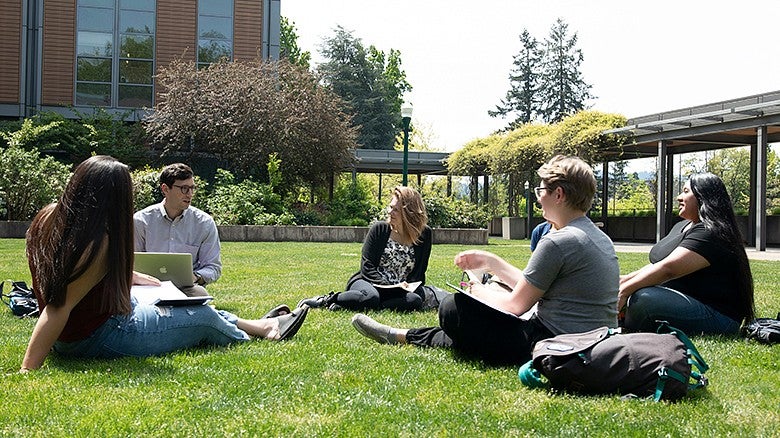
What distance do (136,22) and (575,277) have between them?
28.3 meters

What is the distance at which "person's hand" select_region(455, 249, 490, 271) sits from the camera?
4996 mm

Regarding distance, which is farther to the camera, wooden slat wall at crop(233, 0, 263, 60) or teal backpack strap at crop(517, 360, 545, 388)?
wooden slat wall at crop(233, 0, 263, 60)

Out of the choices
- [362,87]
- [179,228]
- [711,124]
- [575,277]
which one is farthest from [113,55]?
[362,87]

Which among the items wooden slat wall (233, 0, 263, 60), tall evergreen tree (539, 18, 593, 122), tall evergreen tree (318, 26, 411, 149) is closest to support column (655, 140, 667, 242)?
wooden slat wall (233, 0, 263, 60)

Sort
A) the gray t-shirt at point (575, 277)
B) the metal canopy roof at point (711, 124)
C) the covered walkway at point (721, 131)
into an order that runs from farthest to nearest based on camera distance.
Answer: the covered walkway at point (721, 131) → the metal canopy roof at point (711, 124) → the gray t-shirt at point (575, 277)

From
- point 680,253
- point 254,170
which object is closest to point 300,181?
point 254,170

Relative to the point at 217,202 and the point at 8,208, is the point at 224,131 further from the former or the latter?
the point at 8,208

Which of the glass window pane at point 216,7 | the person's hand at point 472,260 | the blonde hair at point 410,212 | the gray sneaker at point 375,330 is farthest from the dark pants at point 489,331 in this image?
the glass window pane at point 216,7

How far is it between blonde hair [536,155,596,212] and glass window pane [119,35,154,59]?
27.5 metres

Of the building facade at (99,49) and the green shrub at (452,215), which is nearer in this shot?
the green shrub at (452,215)

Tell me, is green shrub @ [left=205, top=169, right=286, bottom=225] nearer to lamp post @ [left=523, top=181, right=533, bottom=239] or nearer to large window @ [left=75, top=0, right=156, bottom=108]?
large window @ [left=75, top=0, right=156, bottom=108]

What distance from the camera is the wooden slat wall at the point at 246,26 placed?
30156 millimetres

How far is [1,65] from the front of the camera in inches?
1142

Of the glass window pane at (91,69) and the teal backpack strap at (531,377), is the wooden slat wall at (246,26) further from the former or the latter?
the teal backpack strap at (531,377)
